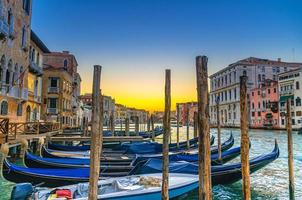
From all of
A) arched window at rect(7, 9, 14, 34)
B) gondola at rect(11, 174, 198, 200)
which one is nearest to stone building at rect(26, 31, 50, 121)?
arched window at rect(7, 9, 14, 34)

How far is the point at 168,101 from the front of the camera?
4.91 meters

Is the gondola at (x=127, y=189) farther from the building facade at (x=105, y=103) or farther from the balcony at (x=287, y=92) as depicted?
the building facade at (x=105, y=103)

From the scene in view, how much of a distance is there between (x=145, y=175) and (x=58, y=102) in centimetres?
1906

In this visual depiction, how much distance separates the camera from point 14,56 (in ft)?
46.0

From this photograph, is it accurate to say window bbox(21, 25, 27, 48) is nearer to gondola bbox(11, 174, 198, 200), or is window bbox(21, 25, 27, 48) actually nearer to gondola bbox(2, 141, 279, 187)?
gondola bbox(2, 141, 279, 187)

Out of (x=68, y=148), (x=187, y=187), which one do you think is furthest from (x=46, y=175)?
(x=68, y=148)

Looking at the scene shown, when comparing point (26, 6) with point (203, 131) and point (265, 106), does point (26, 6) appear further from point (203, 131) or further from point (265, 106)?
point (265, 106)

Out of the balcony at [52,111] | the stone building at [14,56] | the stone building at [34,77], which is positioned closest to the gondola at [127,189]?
the stone building at [14,56]

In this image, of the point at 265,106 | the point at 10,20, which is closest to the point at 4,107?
the point at 10,20

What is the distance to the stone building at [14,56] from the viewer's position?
12570 mm

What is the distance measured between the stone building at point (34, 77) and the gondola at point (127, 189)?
13.2m

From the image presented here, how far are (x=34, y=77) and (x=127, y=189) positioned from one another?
15702 millimetres

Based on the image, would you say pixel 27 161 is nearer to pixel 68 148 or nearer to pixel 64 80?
pixel 68 148

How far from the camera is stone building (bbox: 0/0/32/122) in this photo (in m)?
12.6
